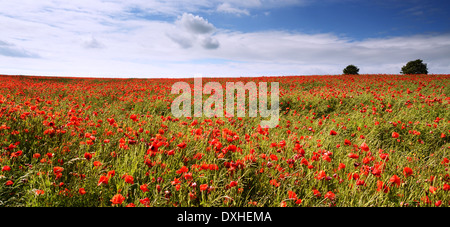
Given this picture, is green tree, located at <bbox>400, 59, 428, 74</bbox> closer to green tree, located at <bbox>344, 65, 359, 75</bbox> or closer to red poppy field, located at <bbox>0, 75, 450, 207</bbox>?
green tree, located at <bbox>344, 65, 359, 75</bbox>

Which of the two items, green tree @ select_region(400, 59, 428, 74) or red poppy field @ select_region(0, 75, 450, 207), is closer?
red poppy field @ select_region(0, 75, 450, 207)

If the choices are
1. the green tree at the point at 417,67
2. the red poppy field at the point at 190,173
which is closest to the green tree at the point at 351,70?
the green tree at the point at 417,67

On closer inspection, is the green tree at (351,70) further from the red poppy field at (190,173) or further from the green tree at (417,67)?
the red poppy field at (190,173)

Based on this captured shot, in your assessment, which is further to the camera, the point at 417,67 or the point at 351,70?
the point at 417,67

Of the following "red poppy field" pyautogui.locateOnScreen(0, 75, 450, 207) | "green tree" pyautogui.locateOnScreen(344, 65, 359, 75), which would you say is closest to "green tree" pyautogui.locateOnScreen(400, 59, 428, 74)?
"green tree" pyautogui.locateOnScreen(344, 65, 359, 75)

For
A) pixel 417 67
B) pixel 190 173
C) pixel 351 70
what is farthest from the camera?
pixel 417 67

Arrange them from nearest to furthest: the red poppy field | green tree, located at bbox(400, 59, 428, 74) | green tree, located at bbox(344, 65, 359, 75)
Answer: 1. the red poppy field
2. green tree, located at bbox(344, 65, 359, 75)
3. green tree, located at bbox(400, 59, 428, 74)

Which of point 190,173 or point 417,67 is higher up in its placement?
point 417,67

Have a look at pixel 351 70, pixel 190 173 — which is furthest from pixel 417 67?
pixel 190 173

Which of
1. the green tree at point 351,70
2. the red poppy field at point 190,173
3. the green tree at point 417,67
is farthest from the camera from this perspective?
the green tree at point 417,67

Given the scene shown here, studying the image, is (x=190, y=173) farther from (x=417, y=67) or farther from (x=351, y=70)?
(x=417, y=67)
